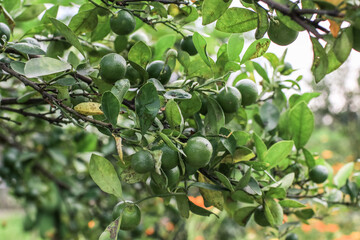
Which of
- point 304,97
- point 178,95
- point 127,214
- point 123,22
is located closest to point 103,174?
point 127,214

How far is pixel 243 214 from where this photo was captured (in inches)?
30.0

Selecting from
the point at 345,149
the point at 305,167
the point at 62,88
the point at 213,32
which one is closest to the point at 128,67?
the point at 62,88

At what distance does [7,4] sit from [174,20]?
380 millimetres

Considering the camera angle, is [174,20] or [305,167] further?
[305,167]

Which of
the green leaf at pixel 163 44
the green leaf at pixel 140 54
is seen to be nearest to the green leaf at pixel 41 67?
the green leaf at pixel 140 54

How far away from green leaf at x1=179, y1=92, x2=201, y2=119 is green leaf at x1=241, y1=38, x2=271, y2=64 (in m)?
0.12

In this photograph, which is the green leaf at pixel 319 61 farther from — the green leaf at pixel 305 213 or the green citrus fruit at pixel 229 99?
the green leaf at pixel 305 213

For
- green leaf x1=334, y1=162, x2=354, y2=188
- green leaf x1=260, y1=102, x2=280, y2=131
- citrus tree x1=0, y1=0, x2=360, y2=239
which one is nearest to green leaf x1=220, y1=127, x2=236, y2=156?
citrus tree x1=0, y1=0, x2=360, y2=239

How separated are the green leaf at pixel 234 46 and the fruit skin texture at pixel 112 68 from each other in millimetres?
197

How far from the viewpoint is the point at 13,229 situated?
200 inches

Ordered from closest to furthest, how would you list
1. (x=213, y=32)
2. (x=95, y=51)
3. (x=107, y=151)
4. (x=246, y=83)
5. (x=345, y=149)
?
1. (x=246, y=83)
2. (x=95, y=51)
3. (x=107, y=151)
4. (x=213, y=32)
5. (x=345, y=149)

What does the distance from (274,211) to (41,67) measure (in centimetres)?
47

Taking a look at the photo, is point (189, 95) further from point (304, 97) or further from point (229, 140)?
point (304, 97)

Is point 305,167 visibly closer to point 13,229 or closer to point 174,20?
point 174,20
